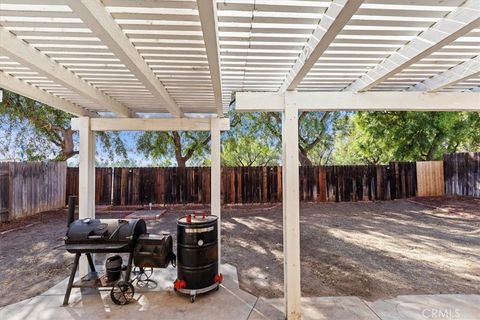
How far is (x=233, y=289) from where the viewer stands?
3.38 metres

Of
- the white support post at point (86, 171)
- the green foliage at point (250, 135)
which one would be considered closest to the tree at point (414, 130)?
the green foliage at point (250, 135)

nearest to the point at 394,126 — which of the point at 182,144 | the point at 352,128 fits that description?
the point at 352,128

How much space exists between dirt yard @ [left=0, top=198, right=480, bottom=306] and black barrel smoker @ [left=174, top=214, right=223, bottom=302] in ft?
2.08

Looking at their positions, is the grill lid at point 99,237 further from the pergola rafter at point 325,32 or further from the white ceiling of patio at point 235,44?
the pergola rafter at point 325,32

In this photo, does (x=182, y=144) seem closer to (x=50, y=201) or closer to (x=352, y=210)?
(x=50, y=201)

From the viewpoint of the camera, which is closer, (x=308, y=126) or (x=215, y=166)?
(x=215, y=166)

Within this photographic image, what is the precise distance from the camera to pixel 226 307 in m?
2.95

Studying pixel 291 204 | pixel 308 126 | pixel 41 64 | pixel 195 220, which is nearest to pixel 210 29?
pixel 41 64

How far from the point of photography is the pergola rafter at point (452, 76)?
7.90 ft

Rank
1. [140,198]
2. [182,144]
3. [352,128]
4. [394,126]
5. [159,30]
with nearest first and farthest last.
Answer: [159,30] → [140,198] → [394,126] → [182,144] → [352,128]

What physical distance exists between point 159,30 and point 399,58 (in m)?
1.85

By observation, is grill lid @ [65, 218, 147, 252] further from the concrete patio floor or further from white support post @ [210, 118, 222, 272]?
white support post @ [210, 118, 222, 272]

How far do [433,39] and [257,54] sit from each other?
4.05 feet

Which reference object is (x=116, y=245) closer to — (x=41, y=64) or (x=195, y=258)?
(x=195, y=258)
